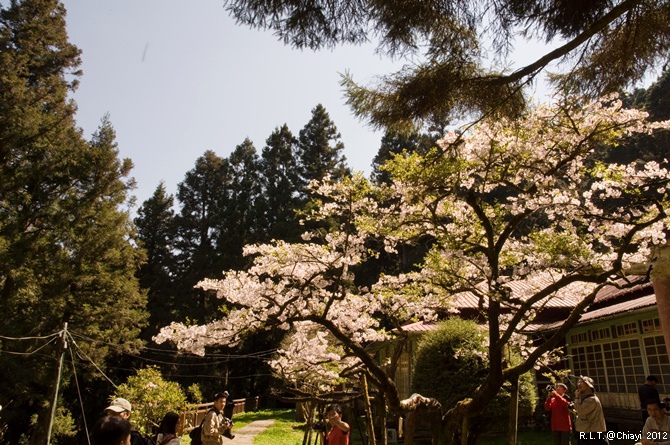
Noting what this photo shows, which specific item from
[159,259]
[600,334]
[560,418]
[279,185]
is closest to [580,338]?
[600,334]

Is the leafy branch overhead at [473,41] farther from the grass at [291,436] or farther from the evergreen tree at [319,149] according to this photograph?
the evergreen tree at [319,149]

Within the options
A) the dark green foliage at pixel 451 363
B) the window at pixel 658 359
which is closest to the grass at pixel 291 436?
the window at pixel 658 359

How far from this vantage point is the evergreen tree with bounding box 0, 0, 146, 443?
16.9 metres

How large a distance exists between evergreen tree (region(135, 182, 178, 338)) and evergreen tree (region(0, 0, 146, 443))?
8.09 m

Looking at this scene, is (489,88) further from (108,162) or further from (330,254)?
(108,162)

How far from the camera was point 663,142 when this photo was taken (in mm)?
28891

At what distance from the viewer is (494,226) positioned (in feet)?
21.3

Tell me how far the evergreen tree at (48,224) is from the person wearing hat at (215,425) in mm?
14204

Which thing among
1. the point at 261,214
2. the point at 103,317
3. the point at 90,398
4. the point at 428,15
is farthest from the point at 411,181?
the point at 261,214

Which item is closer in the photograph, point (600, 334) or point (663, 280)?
point (663, 280)

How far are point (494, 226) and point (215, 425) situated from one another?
15.4 ft

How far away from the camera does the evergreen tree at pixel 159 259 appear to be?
30375 millimetres

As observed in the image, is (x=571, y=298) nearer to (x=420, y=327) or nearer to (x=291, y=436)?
(x=420, y=327)

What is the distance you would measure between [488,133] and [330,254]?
3.11 meters
